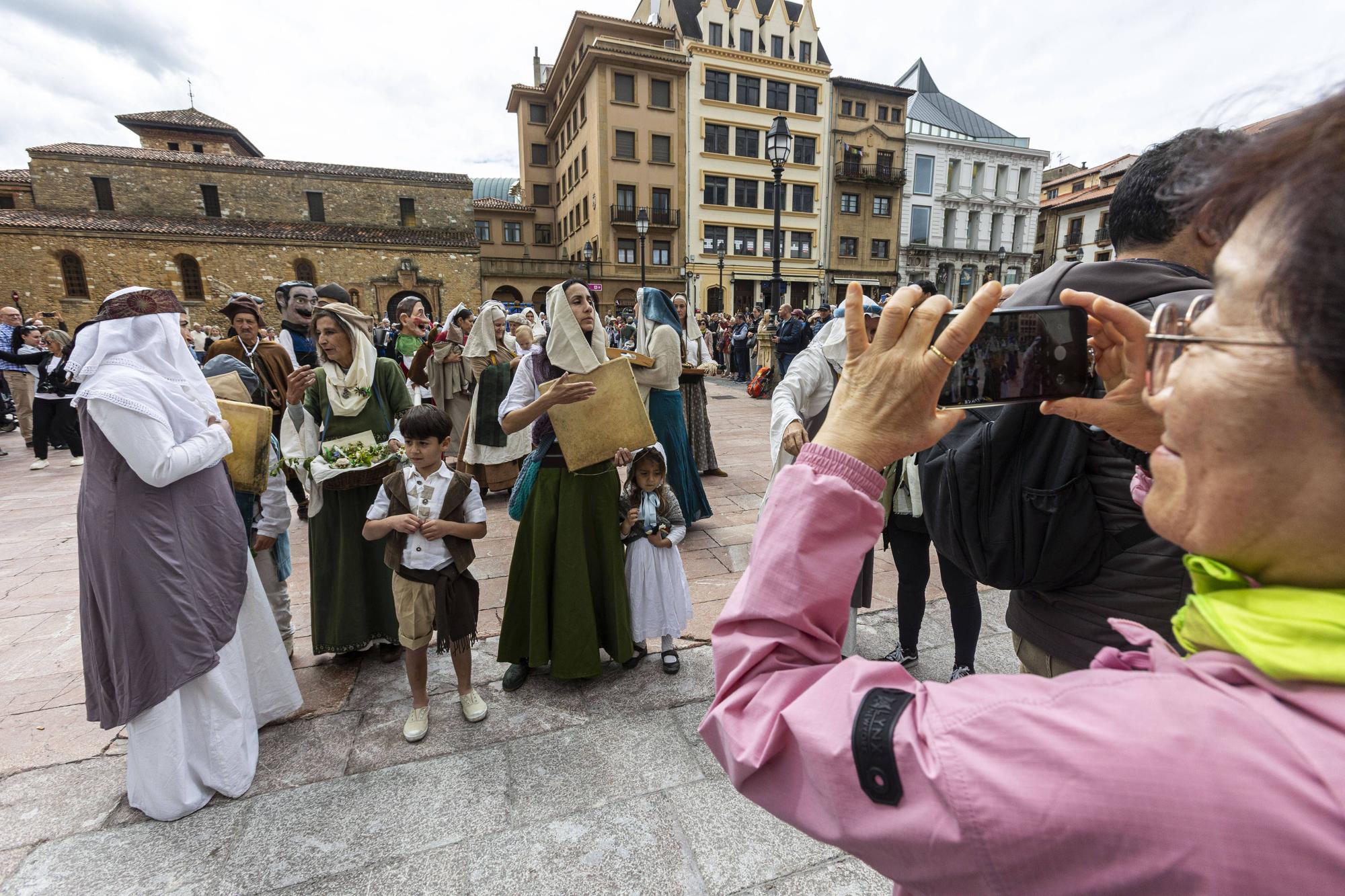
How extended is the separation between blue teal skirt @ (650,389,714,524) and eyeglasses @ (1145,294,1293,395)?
390 cm

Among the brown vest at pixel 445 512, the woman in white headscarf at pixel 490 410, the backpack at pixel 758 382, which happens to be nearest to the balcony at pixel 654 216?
the backpack at pixel 758 382

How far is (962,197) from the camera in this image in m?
37.7

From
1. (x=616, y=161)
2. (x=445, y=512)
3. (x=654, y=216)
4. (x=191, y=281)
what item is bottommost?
(x=445, y=512)

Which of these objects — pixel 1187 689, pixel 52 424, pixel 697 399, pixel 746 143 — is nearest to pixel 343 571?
pixel 1187 689

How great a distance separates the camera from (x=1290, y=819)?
1.38 ft

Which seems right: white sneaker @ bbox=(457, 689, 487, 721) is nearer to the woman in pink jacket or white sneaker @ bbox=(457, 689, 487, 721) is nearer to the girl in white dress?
the girl in white dress

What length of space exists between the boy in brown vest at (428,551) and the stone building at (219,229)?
29341 mm

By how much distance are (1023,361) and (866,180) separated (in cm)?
3853

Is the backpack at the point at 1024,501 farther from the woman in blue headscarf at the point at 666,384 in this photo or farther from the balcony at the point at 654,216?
the balcony at the point at 654,216

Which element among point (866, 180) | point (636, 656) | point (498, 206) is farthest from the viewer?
point (498, 206)

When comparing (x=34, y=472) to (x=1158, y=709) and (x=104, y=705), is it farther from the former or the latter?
(x=1158, y=709)

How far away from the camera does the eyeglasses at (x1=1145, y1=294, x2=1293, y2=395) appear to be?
635 millimetres

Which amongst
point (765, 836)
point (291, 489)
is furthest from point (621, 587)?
point (291, 489)

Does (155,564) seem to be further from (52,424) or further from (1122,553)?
(52,424)
